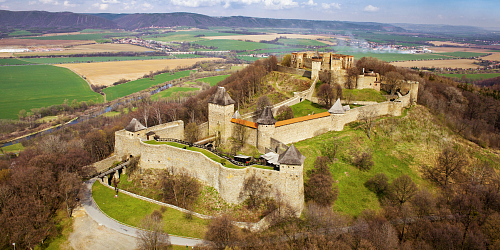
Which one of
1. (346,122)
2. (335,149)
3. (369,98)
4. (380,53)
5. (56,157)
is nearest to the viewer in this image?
(56,157)

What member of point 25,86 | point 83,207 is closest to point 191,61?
point 25,86

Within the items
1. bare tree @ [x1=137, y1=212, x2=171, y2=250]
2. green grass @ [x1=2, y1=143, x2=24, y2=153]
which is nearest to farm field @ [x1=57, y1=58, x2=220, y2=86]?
green grass @ [x1=2, y1=143, x2=24, y2=153]

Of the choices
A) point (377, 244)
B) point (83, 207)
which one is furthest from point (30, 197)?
point (377, 244)

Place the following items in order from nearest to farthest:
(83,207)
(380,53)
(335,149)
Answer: (83,207) < (335,149) < (380,53)

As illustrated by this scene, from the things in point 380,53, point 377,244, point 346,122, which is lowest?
point 377,244

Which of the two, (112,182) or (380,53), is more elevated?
(380,53)

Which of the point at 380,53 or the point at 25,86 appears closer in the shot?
the point at 25,86

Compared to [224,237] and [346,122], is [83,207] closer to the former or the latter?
[224,237]
